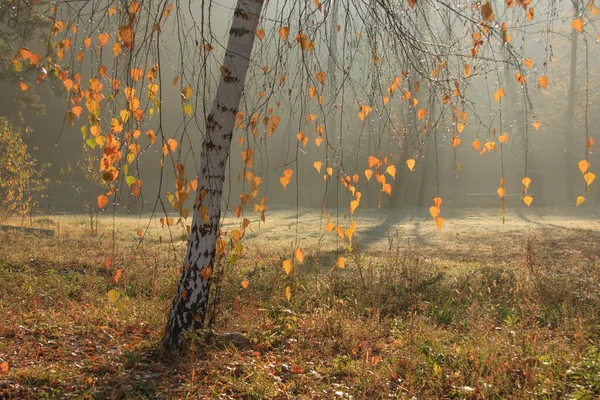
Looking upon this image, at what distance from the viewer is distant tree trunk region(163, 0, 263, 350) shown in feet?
13.0

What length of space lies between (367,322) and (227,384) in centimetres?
190

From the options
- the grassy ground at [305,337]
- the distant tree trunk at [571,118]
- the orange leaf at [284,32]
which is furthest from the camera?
the distant tree trunk at [571,118]

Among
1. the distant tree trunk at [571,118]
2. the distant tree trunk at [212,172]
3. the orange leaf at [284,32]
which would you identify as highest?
the distant tree trunk at [571,118]

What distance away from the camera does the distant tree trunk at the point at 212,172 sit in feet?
13.0

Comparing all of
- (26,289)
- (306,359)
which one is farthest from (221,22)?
(306,359)

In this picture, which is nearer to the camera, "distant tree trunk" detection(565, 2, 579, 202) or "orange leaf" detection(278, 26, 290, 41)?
"orange leaf" detection(278, 26, 290, 41)

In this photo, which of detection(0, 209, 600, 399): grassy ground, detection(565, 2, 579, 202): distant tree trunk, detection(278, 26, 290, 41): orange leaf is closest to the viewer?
detection(278, 26, 290, 41): orange leaf

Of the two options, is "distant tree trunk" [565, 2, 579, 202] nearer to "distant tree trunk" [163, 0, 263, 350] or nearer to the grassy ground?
the grassy ground

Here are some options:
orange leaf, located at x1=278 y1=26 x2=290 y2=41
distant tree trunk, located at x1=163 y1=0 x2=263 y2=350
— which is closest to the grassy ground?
distant tree trunk, located at x1=163 y1=0 x2=263 y2=350

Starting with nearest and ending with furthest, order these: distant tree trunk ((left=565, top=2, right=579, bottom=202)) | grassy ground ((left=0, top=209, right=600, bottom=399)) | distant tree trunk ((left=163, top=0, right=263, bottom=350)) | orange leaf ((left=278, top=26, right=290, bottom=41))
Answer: orange leaf ((left=278, top=26, right=290, bottom=41)) < grassy ground ((left=0, top=209, right=600, bottom=399)) < distant tree trunk ((left=163, top=0, right=263, bottom=350)) < distant tree trunk ((left=565, top=2, right=579, bottom=202))

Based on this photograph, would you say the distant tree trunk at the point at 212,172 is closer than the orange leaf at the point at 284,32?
No

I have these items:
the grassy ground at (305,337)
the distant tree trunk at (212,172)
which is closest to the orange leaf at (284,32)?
the distant tree trunk at (212,172)

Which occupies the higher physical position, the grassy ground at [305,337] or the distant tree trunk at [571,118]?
the distant tree trunk at [571,118]

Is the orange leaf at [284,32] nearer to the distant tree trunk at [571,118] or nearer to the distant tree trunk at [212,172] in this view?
the distant tree trunk at [212,172]
